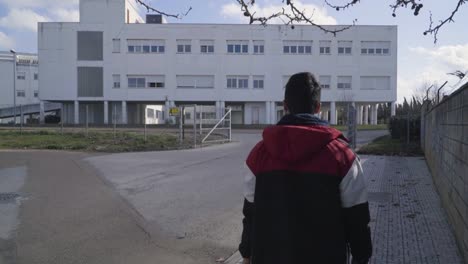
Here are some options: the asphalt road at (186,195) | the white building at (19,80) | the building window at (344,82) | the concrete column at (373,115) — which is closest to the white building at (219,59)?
the building window at (344,82)

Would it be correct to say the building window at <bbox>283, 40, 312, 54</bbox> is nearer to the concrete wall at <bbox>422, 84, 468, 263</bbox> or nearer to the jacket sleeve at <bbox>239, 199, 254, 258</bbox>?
the concrete wall at <bbox>422, 84, 468, 263</bbox>

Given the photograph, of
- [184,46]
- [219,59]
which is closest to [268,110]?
[219,59]

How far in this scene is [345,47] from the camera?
192 ft

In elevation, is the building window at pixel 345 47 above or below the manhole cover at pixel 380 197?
above

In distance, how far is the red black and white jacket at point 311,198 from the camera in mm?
2439

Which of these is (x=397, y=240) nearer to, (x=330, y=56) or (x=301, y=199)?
(x=301, y=199)

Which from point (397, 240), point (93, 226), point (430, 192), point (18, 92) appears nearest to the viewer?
point (397, 240)

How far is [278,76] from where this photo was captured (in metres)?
58.5

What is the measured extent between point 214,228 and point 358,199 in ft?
16.2

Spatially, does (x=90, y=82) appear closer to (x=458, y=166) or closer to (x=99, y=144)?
(x=99, y=144)

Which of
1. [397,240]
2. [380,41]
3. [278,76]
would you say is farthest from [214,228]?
[380,41]

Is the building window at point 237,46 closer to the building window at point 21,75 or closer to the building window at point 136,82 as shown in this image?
the building window at point 136,82

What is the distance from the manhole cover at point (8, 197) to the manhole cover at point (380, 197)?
22.4 feet

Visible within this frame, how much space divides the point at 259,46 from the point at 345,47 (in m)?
10.4
